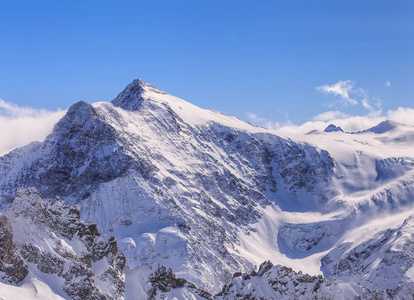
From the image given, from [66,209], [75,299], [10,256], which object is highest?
[66,209]

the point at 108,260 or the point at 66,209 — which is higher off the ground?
the point at 66,209

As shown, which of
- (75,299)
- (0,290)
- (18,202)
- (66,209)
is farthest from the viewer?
(66,209)

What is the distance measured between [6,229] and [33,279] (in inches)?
553

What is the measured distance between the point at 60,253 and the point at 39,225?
986cm

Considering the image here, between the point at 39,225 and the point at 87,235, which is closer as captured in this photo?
the point at 39,225

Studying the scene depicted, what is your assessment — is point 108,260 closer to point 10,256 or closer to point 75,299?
point 75,299

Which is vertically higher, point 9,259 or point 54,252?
point 54,252

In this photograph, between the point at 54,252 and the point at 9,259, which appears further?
the point at 54,252

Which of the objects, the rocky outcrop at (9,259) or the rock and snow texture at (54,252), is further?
the rock and snow texture at (54,252)

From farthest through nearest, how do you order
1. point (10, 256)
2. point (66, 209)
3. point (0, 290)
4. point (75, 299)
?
point (66, 209)
point (75, 299)
point (10, 256)
point (0, 290)

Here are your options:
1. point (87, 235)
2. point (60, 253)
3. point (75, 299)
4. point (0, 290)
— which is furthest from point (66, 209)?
point (0, 290)

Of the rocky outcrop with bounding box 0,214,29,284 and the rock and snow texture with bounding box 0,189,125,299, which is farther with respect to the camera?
the rock and snow texture with bounding box 0,189,125,299

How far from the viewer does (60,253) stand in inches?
6796

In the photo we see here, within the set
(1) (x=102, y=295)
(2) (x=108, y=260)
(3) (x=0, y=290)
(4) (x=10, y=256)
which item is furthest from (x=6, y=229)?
(2) (x=108, y=260)
